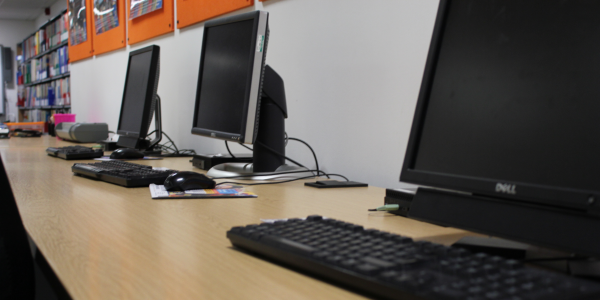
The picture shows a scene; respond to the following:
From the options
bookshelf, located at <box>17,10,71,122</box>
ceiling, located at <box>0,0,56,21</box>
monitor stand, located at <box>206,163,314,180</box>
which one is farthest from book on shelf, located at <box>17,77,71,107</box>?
monitor stand, located at <box>206,163,314,180</box>

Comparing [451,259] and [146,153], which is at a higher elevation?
[451,259]

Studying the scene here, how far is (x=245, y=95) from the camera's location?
4.52 ft

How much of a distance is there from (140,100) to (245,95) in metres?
1.00

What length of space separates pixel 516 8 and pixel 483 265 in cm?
38

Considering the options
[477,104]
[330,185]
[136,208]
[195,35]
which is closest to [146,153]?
[195,35]

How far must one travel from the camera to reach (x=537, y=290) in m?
0.40

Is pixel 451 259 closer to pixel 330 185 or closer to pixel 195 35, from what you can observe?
pixel 330 185

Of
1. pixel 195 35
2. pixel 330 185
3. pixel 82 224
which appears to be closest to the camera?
pixel 82 224

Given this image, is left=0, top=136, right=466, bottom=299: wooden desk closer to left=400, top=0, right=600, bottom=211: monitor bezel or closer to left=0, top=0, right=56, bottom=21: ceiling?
left=400, top=0, right=600, bottom=211: monitor bezel

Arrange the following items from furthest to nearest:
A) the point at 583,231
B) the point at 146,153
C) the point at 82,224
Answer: the point at 146,153
the point at 82,224
the point at 583,231

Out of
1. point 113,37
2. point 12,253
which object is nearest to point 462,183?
point 12,253

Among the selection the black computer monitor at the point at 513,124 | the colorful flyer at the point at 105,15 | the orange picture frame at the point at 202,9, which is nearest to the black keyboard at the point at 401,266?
the black computer monitor at the point at 513,124

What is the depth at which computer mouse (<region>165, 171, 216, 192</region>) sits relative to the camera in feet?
3.78

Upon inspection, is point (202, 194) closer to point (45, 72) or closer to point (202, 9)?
point (202, 9)
